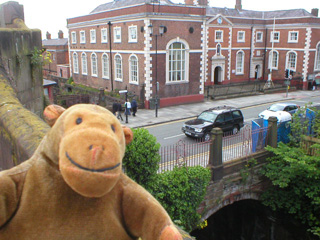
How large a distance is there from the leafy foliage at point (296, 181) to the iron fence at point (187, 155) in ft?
9.51

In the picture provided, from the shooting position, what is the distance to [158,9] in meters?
25.3

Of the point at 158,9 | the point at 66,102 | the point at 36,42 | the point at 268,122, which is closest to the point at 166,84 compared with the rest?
the point at 158,9

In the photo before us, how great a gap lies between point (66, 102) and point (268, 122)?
18246 millimetres

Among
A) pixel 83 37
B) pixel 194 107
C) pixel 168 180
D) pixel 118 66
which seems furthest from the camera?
pixel 83 37

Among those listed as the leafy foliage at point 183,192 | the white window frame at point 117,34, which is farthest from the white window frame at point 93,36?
the leafy foliage at point 183,192

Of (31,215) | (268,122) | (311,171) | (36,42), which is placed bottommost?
(311,171)

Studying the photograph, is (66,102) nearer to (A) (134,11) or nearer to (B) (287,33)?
(A) (134,11)

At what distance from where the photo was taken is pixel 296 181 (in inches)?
454

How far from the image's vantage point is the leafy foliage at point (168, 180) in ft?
25.3

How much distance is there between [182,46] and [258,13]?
24.3m

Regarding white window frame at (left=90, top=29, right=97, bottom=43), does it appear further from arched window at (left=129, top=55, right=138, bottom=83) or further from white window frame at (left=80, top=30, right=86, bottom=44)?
arched window at (left=129, top=55, right=138, bottom=83)

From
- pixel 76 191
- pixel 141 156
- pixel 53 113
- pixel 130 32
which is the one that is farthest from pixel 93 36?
pixel 76 191

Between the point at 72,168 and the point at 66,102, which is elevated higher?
the point at 72,168

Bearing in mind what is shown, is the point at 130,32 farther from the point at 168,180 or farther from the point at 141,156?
the point at 141,156
